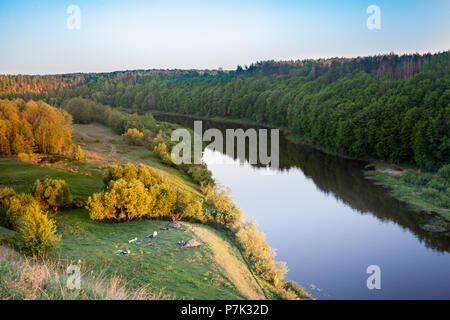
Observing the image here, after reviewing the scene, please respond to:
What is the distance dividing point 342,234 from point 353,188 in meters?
12.4

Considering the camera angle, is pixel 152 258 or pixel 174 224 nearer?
pixel 152 258

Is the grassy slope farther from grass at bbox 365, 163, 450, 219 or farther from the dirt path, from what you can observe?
grass at bbox 365, 163, 450, 219

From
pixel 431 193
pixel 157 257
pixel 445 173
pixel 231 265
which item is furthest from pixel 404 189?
Result: pixel 157 257

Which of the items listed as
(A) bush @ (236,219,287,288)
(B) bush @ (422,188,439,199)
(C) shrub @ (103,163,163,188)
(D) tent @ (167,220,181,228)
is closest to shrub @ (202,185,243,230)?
(A) bush @ (236,219,287,288)

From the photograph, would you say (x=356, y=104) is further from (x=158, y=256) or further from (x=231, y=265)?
(x=158, y=256)

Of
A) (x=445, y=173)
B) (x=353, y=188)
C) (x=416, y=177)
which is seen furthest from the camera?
(x=353, y=188)

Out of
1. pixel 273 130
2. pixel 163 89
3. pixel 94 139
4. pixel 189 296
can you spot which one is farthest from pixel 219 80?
pixel 189 296

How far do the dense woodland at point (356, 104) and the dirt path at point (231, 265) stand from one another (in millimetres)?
28342

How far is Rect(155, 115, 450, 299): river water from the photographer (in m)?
19.3

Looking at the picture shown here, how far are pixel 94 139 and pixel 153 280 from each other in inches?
1754

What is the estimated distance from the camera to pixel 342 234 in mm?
25656

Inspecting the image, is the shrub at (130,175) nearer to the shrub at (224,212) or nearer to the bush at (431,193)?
the shrub at (224,212)

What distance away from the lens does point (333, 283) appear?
19250mm

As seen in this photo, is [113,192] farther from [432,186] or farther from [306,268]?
[432,186]
